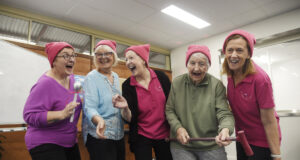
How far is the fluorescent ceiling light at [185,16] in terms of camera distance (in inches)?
154

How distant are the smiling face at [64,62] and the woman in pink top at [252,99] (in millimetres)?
1052

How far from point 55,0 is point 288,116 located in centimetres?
478

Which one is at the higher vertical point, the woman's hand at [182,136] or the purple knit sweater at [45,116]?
the purple knit sweater at [45,116]

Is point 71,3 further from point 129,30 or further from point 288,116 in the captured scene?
point 288,116

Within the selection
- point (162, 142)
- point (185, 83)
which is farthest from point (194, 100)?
point (162, 142)

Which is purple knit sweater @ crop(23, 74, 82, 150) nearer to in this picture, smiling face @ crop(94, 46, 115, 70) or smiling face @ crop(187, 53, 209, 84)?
smiling face @ crop(94, 46, 115, 70)

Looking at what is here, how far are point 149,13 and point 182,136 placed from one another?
323 centimetres

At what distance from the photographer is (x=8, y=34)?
361 cm

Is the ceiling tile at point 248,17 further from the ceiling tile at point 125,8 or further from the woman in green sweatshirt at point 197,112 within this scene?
the woman in green sweatshirt at point 197,112

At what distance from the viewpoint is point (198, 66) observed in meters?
1.39

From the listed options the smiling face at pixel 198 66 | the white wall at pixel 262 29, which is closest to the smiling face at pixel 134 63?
the smiling face at pixel 198 66

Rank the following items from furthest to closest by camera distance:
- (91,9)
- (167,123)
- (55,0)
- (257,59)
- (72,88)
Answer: (257,59), (91,9), (55,0), (167,123), (72,88)

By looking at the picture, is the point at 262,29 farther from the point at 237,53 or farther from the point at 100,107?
the point at 100,107

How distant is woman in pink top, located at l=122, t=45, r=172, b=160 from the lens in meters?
1.44
